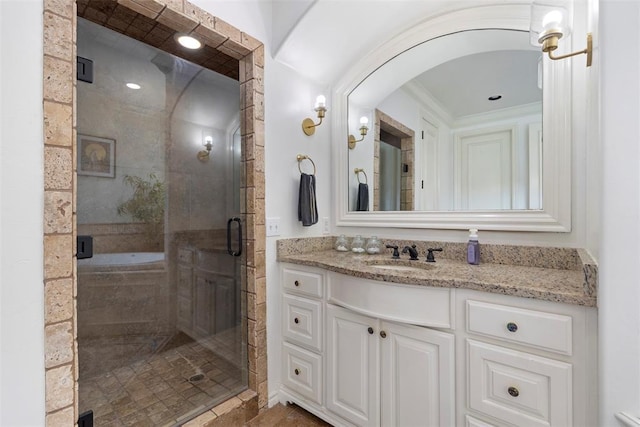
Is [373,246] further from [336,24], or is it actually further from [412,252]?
[336,24]

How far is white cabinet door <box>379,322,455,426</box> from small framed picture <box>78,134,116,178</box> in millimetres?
1715

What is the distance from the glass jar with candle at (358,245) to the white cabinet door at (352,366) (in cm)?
54

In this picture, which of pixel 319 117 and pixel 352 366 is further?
pixel 319 117

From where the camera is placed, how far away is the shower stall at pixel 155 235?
1.51 metres

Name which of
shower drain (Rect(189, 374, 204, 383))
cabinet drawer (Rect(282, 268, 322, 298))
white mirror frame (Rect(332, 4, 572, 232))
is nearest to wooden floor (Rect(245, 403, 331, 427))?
shower drain (Rect(189, 374, 204, 383))

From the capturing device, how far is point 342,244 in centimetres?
213

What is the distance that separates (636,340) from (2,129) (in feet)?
6.68

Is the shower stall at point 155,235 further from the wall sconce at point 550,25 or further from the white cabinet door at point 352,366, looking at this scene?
the wall sconce at point 550,25

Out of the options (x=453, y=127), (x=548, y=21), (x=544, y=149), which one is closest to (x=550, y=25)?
(x=548, y=21)

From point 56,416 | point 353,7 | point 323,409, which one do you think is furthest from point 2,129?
point 323,409

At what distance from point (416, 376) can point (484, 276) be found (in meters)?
0.55

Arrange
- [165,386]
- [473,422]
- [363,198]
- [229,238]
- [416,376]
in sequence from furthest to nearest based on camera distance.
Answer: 1. [363,198]
2. [229,238]
3. [165,386]
4. [416,376]
5. [473,422]

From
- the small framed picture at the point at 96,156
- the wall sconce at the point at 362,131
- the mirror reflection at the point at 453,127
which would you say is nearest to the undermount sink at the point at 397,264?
the mirror reflection at the point at 453,127

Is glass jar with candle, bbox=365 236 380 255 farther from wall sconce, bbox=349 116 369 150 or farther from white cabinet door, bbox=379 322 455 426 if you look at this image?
wall sconce, bbox=349 116 369 150
